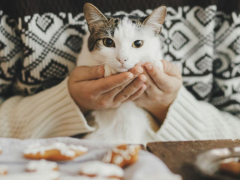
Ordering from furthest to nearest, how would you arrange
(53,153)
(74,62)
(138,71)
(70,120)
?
(74,62), (70,120), (138,71), (53,153)

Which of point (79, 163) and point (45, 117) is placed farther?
point (45, 117)

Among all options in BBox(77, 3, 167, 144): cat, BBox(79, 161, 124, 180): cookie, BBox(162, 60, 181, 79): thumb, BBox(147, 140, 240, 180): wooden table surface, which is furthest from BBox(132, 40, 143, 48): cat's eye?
BBox(79, 161, 124, 180): cookie

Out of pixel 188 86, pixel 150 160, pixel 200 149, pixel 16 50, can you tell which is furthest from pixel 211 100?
pixel 16 50

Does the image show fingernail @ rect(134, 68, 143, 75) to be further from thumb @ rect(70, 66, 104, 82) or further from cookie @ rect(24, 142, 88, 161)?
cookie @ rect(24, 142, 88, 161)

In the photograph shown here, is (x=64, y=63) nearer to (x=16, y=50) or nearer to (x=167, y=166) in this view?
(x=16, y=50)

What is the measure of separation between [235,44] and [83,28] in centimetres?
64

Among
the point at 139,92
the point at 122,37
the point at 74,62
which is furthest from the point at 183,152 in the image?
the point at 74,62

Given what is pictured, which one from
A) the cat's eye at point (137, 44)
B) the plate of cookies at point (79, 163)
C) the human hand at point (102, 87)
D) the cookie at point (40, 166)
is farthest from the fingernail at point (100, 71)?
the cookie at point (40, 166)

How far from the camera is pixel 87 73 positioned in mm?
881

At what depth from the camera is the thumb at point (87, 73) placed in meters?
0.83

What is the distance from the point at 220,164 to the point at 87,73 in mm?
559

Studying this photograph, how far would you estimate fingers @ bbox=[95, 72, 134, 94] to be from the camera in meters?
0.72

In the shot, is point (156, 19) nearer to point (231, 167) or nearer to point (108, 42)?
point (108, 42)

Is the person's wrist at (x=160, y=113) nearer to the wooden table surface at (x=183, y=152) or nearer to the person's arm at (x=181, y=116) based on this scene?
the person's arm at (x=181, y=116)
